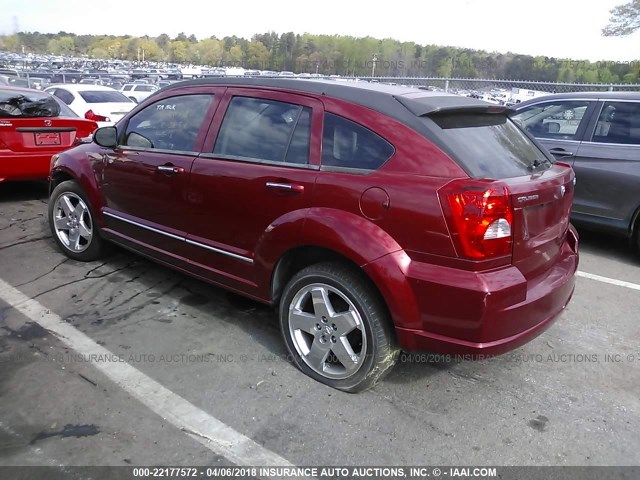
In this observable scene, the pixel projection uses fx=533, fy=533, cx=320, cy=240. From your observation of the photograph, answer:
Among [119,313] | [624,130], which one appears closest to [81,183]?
[119,313]

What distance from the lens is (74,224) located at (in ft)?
16.1

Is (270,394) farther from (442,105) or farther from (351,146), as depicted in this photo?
(442,105)

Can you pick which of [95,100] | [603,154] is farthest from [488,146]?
[95,100]

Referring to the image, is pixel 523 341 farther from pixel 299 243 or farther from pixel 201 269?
pixel 201 269

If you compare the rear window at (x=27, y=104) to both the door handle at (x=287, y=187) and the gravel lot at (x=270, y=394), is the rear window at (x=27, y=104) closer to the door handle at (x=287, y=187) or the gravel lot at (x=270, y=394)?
the gravel lot at (x=270, y=394)

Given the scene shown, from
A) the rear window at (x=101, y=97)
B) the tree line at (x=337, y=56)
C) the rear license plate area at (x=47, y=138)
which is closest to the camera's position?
the rear license plate area at (x=47, y=138)

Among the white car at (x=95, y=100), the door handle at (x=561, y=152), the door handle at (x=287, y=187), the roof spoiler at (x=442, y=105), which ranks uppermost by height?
the roof spoiler at (x=442, y=105)

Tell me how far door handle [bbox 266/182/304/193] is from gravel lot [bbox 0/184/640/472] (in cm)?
110

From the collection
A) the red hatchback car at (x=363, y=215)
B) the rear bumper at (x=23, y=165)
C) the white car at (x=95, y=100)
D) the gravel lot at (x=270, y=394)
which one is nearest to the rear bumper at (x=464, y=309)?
the red hatchback car at (x=363, y=215)

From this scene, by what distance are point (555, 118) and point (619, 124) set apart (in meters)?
0.74

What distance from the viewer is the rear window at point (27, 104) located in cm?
649

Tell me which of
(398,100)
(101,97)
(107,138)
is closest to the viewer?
(398,100)

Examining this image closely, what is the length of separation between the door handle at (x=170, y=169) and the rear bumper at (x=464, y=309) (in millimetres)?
1822

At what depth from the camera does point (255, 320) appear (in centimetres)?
396
